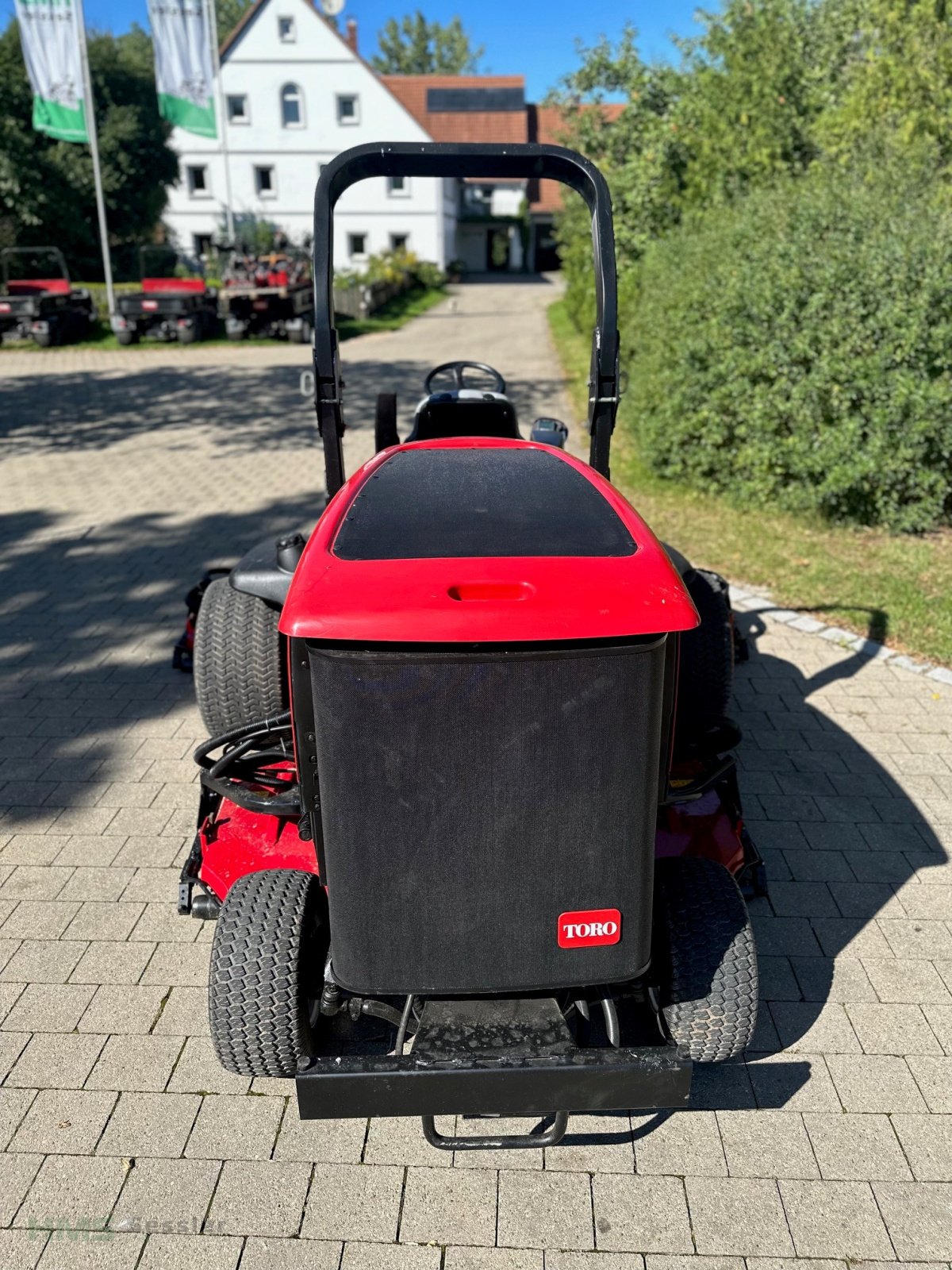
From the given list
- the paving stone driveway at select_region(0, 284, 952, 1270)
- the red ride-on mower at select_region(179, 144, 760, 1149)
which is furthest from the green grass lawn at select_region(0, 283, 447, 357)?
the red ride-on mower at select_region(179, 144, 760, 1149)

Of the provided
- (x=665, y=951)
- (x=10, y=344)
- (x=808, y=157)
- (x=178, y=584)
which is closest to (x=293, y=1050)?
(x=665, y=951)

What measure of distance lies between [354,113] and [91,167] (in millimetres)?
11061

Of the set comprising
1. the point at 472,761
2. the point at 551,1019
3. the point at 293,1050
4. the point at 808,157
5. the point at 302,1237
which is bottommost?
the point at 302,1237

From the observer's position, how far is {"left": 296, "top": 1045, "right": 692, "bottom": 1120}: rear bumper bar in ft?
7.18

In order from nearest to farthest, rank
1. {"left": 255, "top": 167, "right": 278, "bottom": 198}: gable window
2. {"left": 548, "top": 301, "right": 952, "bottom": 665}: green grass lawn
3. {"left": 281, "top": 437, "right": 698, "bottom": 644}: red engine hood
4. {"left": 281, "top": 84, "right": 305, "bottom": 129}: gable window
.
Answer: {"left": 281, "top": 437, "right": 698, "bottom": 644}: red engine hood
{"left": 548, "top": 301, "right": 952, "bottom": 665}: green grass lawn
{"left": 281, "top": 84, "right": 305, "bottom": 129}: gable window
{"left": 255, "top": 167, "right": 278, "bottom": 198}: gable window

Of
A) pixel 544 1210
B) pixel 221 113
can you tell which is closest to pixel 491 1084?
pixel 544 1210

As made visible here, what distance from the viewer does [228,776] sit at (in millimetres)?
3422

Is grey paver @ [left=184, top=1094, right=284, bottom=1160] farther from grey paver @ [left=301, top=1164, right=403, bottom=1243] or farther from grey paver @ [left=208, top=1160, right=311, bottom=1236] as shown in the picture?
grey paver @ [left=301, top=1164, right=403, bottom=1243]

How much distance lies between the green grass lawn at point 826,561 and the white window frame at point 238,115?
33.8m

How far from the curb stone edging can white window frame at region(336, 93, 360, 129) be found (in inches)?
1382

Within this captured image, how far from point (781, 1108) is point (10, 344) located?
2031 centimetres

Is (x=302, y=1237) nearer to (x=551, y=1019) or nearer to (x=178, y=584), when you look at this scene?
(x=551, y=1019)

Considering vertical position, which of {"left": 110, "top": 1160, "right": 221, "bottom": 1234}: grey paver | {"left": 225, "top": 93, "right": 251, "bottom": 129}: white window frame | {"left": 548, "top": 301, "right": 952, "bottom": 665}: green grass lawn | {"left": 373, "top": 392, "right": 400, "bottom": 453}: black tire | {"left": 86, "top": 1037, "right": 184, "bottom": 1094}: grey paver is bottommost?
{"left": 110, "top": 1160, "right": 221, "bottom": 1234}: grey paver

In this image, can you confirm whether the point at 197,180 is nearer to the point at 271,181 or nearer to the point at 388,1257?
the point at 271,181
